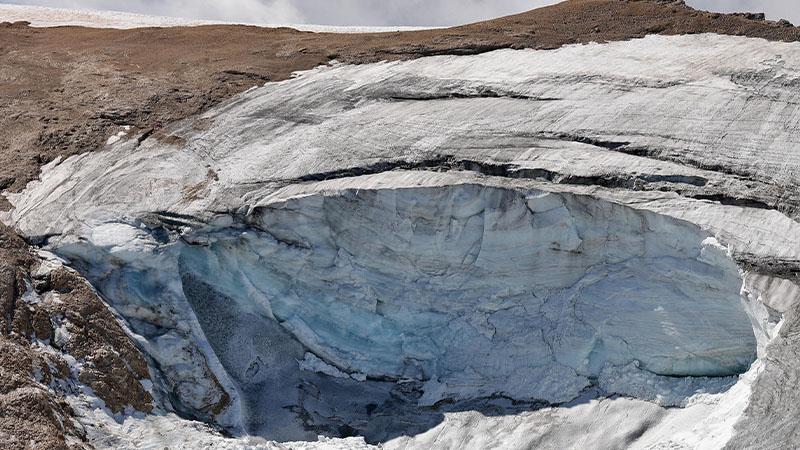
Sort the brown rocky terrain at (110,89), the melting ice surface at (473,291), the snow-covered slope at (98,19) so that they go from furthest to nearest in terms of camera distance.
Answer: the snow-covered slope at (98,19)
the melting ice surface at (473,291)
the brown rocky terrain at (110,89)

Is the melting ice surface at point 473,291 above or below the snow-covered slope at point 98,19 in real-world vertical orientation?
below

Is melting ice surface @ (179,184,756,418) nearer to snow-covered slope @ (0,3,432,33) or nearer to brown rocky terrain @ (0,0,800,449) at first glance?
brown rocky terrain @ (0,0,800,449)

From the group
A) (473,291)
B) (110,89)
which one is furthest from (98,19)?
(473,291)

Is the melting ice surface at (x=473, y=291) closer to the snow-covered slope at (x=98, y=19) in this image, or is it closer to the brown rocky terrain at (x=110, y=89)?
the brown rocky terrain at (x=110, y=89)

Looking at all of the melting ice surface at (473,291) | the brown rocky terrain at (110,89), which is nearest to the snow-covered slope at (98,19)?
the brown rocky terrain at (110,89)

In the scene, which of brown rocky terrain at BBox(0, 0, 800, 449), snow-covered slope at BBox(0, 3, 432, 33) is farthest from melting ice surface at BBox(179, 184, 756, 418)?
snow-covered slope at BBox(0, 3, 432, 33)

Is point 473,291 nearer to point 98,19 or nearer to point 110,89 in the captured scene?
point 110,89

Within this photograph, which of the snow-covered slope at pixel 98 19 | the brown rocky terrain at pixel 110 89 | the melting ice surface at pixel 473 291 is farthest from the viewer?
the snow-covered slope at pixel 98 19
